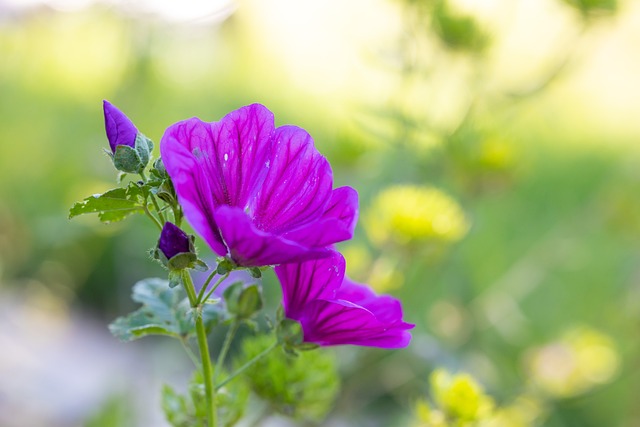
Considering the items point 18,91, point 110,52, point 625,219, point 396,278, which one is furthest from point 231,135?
point 110,52

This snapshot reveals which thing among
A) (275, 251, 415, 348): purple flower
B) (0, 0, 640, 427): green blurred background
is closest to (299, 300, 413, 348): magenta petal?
(275, 251, 415, 348): purple flower

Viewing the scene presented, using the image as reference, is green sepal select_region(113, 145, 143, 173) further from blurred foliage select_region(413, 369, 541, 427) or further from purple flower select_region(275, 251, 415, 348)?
blurred foliage select_region(413, 369, 541, 427)

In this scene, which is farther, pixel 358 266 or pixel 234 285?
pixel 358 266

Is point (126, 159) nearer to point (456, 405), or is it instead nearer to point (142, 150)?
point (142, 150)

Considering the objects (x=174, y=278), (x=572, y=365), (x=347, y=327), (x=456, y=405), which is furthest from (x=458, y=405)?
(x=572, y=365)

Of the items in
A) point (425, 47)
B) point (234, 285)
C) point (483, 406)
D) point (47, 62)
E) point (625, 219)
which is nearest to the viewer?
point (234, 285)

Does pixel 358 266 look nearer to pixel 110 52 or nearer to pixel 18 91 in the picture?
pixel 18 91

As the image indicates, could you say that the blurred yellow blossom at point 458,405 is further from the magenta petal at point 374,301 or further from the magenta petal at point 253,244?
the magenta petal at point 253,244

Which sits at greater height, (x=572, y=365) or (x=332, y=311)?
(x=572, y=365)
